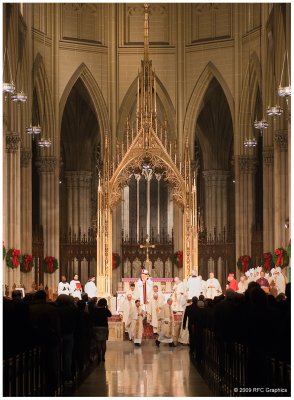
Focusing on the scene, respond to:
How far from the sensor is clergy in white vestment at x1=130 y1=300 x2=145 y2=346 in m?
28.1

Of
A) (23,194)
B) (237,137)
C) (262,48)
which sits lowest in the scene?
(23,194)

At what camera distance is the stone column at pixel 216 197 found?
152 ft

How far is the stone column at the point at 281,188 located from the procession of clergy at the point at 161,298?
194cm

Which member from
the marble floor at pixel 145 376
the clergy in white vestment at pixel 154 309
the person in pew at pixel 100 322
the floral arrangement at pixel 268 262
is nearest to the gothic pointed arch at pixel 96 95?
the floral arrangement at pixel 268 262

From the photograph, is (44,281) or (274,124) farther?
(44,281)

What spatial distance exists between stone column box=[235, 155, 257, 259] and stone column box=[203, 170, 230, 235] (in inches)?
222

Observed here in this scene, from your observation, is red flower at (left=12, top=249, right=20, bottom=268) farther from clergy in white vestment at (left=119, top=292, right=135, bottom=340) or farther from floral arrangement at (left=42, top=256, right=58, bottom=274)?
floral arrangement at (left=42, top=256, right=58, bottom=274)

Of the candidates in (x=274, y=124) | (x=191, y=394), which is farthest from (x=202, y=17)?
(x=191, y=394)

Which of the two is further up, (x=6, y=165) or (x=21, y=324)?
(x=6, y=165)

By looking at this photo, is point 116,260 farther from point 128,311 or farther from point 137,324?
point 137,324

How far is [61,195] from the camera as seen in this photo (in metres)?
48.1

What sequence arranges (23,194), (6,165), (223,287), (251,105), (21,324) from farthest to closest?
(223,287), (251,105), (23,194), (6,165), (21,324)

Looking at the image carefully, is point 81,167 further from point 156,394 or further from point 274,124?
point 156,394

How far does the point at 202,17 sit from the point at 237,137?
6.04 metres
